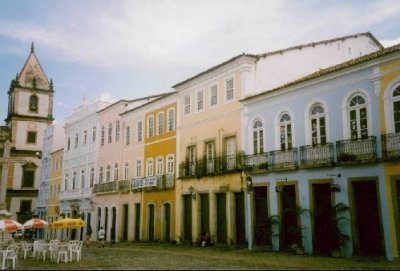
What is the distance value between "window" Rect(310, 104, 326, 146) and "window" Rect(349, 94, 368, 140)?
1458 mm

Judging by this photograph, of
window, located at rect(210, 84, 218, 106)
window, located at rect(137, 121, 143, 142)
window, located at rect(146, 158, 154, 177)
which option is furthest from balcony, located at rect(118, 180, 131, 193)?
window, located at rect(210, 84, 218, 106)

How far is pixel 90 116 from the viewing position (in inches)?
1639

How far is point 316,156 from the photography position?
19.8 meters

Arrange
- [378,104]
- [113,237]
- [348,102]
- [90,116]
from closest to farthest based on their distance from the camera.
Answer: [378,104]
[348,102]
[113,237]
[90,116]

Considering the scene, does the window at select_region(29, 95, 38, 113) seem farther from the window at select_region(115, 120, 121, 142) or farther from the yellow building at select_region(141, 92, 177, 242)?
the yellow building at select_region(141, 92, 177, 242)

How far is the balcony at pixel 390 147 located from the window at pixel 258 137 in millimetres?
7071

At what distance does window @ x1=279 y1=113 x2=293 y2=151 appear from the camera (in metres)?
21.6

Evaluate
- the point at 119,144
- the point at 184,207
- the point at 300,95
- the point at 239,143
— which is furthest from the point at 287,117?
the point at 119,144

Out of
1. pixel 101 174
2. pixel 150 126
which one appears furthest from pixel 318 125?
pixel 101 174

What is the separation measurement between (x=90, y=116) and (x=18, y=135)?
63.4 feet

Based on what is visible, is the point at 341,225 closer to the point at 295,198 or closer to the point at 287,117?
the point at 295,198

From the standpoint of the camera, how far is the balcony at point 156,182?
1168 inches

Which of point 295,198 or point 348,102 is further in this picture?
point 295,198

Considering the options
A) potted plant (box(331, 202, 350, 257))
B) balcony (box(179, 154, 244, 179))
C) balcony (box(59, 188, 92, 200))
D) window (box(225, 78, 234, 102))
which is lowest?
potted plant (box(331, 202, 350, 257))
